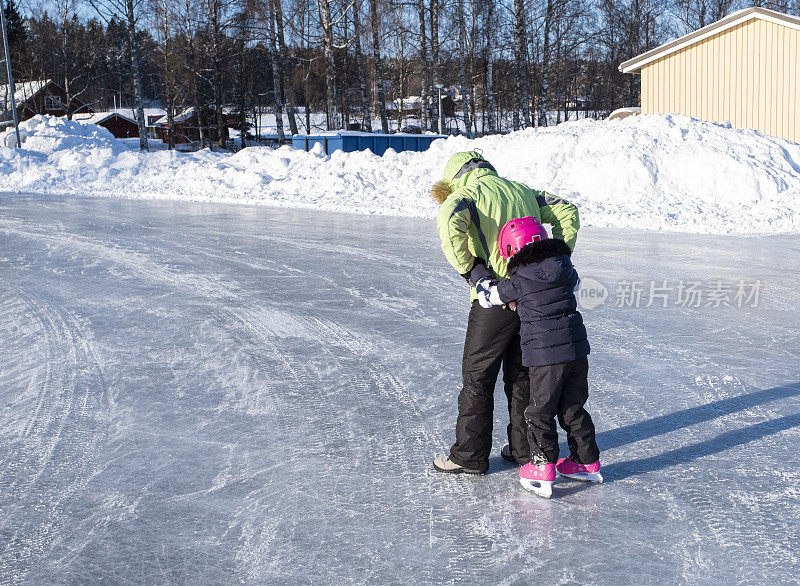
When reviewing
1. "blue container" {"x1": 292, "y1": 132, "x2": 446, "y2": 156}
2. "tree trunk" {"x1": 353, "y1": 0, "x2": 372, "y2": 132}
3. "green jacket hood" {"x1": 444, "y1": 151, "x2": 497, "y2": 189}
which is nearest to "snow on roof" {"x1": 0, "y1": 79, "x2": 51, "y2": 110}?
"tree trunk" {"x1": 353, "y1": 0, "x2": 372, "y2": 132}

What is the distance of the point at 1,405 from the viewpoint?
4504 mm

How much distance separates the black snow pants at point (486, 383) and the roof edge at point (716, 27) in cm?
1892

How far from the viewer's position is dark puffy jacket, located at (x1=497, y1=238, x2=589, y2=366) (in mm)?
3086

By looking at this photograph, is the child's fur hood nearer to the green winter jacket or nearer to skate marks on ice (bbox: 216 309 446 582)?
the green winter jacket

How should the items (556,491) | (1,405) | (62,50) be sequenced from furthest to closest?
(62,50) → (1,405) → (556,491)

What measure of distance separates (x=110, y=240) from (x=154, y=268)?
244 cm

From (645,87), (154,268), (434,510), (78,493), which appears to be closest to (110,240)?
(154,268)

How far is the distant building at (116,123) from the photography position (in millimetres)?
55375

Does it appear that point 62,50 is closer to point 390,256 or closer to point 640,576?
point 390,256

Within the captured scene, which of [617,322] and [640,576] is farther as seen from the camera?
[617,322]

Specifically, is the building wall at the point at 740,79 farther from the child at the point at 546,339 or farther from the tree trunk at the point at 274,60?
the child at the point at 546,339

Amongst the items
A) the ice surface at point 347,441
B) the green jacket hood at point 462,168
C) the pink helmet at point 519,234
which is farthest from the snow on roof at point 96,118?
the pink helmet at point 519,234

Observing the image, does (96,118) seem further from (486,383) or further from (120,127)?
(486,383)

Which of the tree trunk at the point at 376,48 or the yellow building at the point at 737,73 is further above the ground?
the tree trunk at the point at 376,48
